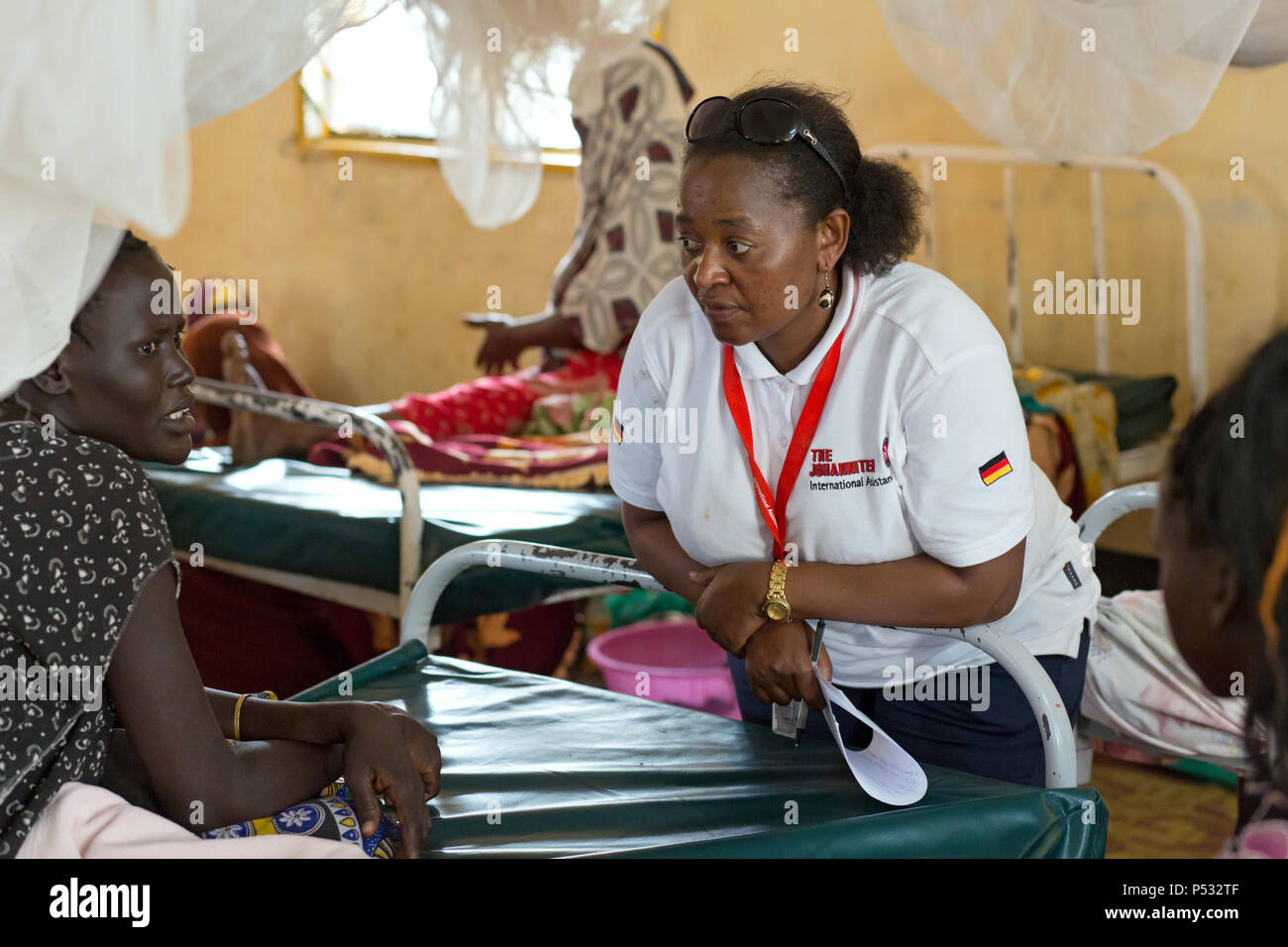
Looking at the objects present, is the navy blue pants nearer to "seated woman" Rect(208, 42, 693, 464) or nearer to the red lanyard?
the red lanyard

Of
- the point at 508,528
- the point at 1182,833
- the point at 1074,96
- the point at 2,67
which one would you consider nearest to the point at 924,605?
the point at 1074,96

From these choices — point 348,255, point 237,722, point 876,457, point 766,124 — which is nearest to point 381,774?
point 237,722

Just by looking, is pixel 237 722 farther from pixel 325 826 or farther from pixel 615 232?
pixel 615 232

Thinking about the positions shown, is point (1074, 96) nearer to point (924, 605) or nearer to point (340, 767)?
point (924, 605)

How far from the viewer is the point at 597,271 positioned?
11.5ft

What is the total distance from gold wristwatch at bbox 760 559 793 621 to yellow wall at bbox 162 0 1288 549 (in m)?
0.77

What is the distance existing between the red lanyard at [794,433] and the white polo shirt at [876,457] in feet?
0.04

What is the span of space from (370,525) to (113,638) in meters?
1.49

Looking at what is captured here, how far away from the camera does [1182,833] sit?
8.59 ft

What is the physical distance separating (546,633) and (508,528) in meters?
0.53

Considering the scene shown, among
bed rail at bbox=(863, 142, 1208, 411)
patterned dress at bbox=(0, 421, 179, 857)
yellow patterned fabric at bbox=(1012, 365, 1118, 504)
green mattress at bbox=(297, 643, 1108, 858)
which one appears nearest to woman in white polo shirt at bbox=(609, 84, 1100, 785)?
green mattress at bbox=(297, 643, 1108, 858)

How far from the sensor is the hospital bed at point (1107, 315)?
11.2 ft

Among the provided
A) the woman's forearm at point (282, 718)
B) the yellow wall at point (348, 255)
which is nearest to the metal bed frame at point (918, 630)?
the woman's forearm at point (282, 718)

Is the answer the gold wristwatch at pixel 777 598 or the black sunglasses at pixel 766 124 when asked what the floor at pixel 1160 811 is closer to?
the gold wristwatch at pixel 777 598
